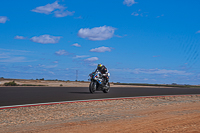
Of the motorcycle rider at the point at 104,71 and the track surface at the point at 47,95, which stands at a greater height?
the motorcycle rider at the point at 104,71

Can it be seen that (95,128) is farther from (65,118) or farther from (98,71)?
(98,71)

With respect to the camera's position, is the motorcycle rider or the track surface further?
the motorcycle rider

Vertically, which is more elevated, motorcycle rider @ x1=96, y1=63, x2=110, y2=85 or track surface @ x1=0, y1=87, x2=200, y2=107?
motorcycle rider @ x1=96, y1=63, x2=110, y2=85

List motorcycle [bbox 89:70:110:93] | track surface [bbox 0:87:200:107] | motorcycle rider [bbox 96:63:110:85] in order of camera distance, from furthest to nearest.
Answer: motorcycle rider [bbox 96:63:110:85] < motorcycle [bbox 89:70:110:93] < track surface [bbox 0:87:200:107]

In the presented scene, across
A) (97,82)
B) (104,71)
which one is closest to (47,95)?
(97,82)

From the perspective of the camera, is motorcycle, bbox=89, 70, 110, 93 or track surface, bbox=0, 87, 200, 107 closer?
track surface, bbox=0, 87, 200, 107

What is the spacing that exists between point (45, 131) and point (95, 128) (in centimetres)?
147

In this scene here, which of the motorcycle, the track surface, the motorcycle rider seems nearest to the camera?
the track surface

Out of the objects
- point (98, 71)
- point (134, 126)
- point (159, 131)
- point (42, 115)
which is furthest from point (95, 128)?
point (98, 71)

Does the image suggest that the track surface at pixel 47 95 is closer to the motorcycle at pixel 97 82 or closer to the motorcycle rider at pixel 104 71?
the motorcycle at pixel 97 82

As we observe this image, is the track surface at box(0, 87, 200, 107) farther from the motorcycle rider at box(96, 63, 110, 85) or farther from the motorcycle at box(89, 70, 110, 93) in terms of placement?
the motorcycle rider at box(96, 63, 110, 85)

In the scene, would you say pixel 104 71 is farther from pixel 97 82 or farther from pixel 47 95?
pixel 47 95

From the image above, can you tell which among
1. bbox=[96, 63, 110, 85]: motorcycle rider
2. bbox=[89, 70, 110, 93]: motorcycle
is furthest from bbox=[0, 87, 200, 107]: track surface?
bbox=[96, 63, 110, 85]: motorcycle rider

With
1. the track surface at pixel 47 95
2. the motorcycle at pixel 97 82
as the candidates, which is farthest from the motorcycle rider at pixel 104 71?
the track surface at pixel 47 95
